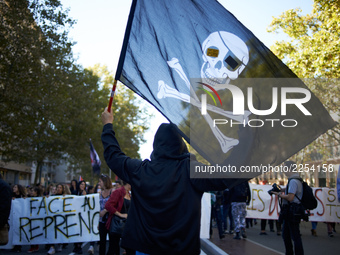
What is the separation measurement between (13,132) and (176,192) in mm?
23873

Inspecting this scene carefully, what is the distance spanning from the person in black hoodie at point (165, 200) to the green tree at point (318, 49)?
43.8 ft

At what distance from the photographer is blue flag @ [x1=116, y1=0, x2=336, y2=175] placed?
3.43 meters

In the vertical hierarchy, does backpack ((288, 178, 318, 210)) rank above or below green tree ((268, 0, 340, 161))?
below

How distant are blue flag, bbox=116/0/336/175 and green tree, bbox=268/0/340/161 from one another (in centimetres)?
1233

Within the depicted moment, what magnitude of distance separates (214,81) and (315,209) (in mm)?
13548

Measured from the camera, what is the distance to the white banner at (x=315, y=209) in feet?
51.7

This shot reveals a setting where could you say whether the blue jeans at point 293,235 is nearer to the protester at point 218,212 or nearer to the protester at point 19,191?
the protester at point 218,212

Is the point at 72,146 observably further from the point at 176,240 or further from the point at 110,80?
the point at 176,240

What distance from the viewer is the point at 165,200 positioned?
313cm

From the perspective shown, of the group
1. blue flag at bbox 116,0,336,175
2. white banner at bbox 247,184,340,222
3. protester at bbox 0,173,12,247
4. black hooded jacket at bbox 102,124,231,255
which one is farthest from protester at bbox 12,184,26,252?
black hooded jacket at bbox 102,124,231,255

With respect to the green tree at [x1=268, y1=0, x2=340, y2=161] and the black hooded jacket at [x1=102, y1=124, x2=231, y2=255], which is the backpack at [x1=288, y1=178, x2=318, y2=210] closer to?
the black hooded jacket at [x1=102, y1=124, x2=231, y2=255]

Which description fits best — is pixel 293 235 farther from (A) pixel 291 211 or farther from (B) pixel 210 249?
(B) pixel 210 249

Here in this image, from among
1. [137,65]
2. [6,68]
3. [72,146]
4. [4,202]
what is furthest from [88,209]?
[72,146]

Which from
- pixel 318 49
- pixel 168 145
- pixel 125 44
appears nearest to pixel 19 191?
pixel 125 44
